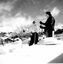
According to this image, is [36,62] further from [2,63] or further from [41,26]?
[41,26]

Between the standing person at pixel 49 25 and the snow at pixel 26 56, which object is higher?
the standing person at pixel 49 25

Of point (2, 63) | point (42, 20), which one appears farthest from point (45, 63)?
point (42, 20)

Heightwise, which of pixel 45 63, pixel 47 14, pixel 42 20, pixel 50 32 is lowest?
pixel 45 63

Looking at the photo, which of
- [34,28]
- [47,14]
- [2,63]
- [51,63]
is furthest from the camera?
[47,14]

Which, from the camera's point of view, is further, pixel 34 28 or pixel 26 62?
pixel 34 28

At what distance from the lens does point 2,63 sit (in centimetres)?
336

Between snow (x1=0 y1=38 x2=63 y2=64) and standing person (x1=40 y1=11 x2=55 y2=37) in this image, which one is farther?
standing person (x1=40 y1=11 x2=55 y2=37)

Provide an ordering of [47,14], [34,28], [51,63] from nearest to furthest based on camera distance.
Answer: [51,63]
[34,28]
[47,14]

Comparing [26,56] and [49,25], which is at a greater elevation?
[49,25]

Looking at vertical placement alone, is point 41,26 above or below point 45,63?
above

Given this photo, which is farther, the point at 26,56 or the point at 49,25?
the point at 49,25

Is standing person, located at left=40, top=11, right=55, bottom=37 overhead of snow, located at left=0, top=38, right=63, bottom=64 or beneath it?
overhead

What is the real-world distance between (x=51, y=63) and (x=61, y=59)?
0.46 m

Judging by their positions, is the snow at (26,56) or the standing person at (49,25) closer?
the snow at (26,56)
